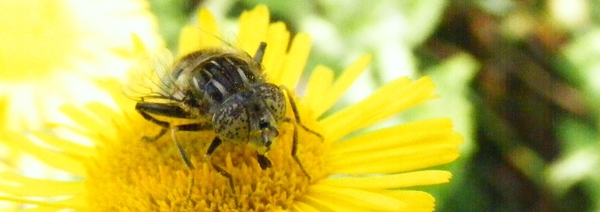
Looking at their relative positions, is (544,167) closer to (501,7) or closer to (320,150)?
(501,7)

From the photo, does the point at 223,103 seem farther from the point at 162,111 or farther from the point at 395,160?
the point at 395,160

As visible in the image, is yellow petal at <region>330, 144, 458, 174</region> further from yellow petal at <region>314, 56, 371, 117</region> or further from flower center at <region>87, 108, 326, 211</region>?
yellow petal at <region>314, 56, 371, 117</region>

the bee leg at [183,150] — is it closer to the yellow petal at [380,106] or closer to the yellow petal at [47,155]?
the yellow petal at [380,106]

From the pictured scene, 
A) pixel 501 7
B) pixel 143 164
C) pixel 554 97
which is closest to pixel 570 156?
pixel 554 97

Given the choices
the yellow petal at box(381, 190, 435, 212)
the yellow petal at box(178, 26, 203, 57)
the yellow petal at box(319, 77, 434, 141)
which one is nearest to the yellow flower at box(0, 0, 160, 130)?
the yellow petal at box(178, 26, 203, 57)

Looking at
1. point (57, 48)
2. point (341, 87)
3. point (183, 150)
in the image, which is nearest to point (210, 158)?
point (183, 150)
